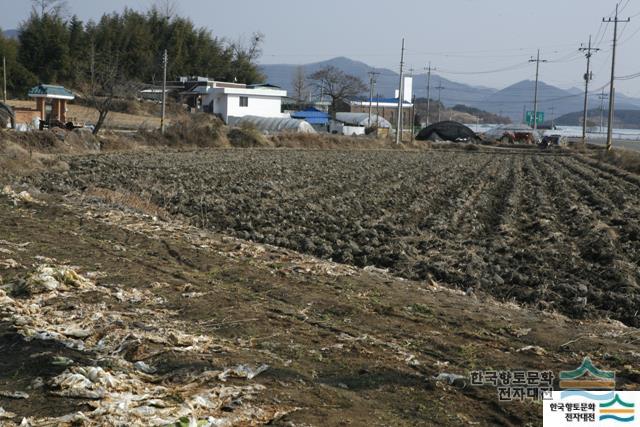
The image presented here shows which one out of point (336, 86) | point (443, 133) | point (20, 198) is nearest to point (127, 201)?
point (20, 198)

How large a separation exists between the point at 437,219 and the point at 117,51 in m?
52.3

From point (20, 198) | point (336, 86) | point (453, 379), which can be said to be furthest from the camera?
point (336, 86)

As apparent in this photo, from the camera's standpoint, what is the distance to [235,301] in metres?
6.67

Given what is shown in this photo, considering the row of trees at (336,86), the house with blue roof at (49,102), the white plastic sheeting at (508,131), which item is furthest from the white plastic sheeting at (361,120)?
the house with blue roof at (49,102)

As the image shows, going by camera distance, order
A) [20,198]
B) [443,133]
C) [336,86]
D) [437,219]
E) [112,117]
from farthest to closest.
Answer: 1. [336,86]
2. [443,133]
3. [112,117]
4. [437,219]
5. [20,198]

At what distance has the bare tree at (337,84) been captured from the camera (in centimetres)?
9488

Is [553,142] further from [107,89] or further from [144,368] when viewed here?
[144,368]

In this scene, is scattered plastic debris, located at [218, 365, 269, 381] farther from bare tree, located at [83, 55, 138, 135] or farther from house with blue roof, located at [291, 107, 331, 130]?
house with blue roof, located at [291, 107, 331, 130]

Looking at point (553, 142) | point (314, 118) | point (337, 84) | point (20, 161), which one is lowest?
point (20, 161)

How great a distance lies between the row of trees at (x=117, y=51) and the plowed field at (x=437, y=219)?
33.1 m

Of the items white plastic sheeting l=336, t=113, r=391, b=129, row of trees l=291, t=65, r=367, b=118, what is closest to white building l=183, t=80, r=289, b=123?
white plastic sheeting l=336, t=113, r=391, b=129

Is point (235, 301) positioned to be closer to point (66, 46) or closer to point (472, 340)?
point (472, 340)

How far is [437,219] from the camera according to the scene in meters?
13.6

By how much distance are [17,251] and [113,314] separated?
2.83 m
